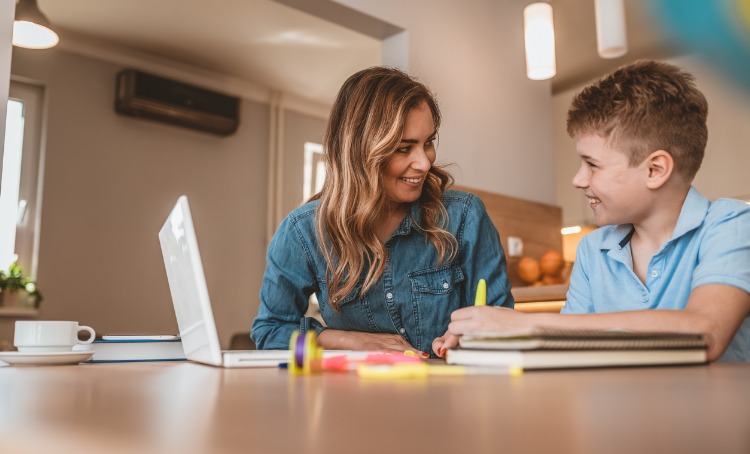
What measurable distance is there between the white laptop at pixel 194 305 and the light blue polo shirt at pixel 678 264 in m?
0.59

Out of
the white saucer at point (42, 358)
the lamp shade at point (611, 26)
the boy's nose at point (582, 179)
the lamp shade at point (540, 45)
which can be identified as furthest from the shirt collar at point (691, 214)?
the lamp shade at point (540, 45)

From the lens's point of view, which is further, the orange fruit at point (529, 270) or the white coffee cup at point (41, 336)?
the orange fruit at point (529, 270)

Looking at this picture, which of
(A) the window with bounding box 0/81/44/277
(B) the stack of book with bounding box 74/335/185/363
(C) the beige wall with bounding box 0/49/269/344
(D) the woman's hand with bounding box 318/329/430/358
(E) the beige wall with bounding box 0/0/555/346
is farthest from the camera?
→ (C) the beige wall with bounding box 0/49/269/344

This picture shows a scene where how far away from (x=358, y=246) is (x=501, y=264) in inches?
11.7

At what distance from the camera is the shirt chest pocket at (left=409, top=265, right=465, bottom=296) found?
134 centimetres

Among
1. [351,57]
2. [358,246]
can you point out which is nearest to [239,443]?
[358,246]

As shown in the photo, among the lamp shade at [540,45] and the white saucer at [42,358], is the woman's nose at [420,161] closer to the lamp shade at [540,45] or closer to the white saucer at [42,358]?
the white saucer at [42,358]

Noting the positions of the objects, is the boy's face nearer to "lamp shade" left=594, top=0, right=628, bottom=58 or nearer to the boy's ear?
the boy's ear

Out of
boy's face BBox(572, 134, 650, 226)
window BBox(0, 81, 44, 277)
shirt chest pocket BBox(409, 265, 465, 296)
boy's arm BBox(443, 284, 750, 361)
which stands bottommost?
boy's arm BBox(443, 284, 750, 361)

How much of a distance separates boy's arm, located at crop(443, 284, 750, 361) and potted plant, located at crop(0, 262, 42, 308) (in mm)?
3649

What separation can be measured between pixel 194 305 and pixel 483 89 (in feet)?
8.07

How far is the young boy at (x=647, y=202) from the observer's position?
1.02 m

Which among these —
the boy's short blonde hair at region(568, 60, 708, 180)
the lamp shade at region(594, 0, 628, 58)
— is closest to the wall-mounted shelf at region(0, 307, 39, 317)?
the lamp shade at region(594, 0, 628, 58)

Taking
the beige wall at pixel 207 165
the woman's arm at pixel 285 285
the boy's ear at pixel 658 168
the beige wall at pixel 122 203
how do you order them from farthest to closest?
1. the beige wall at pixel 122 203
2. the beige wall at pixel 207 165
3. the woman's arm at pixel 285 285
4. the boy's ear at pixel 658 168
